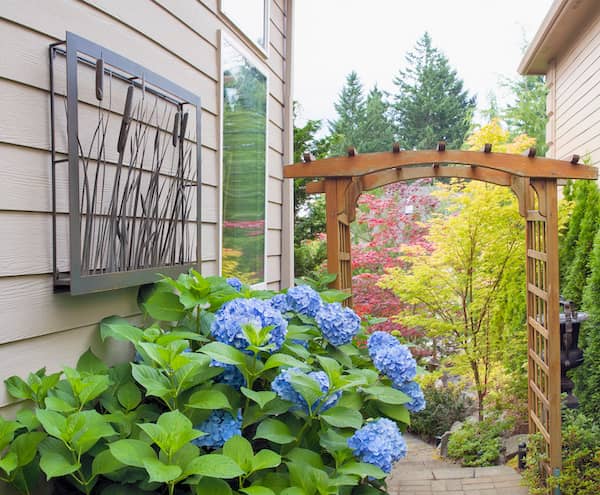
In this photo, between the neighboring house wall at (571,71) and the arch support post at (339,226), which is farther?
the neighboring house wall at (571,71)

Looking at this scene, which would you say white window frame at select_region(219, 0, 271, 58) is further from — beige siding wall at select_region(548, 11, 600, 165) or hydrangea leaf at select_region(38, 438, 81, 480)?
beige siding wall at select_region(548, 11, 600, 165)

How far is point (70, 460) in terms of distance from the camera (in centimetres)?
113

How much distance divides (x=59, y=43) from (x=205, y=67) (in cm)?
102

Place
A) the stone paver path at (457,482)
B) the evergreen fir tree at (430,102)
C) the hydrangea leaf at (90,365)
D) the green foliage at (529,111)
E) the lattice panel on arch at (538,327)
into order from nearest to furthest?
the hydrangea leaf at (90,365) < the lattice panel on arch at (538,327) < the stone paver path at (457,482) < the green foliage at (529,111) < the evergreen fir tree at (430,102)

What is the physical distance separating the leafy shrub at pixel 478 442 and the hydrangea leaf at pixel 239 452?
411 cm

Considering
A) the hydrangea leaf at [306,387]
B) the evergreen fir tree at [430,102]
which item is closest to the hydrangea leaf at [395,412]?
the hydrangea leaf at [306,387]

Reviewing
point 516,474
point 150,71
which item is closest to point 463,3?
point 516,474

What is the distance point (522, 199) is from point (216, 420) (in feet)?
9.93

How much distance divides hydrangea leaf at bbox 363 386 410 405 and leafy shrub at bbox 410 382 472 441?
4.62 metres

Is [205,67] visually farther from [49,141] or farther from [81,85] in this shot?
[49,141]

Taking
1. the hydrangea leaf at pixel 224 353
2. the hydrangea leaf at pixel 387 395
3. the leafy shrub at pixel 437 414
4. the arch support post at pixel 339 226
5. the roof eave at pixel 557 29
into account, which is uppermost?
the roof eave at pixel 557 29

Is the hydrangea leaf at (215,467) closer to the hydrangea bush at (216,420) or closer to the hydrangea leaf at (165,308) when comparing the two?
the hydrangea bush at (216,420)

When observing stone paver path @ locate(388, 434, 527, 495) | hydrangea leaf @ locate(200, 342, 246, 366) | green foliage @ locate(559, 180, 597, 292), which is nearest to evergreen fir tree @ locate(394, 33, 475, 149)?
green foliage @ locate(559, 180, 597, 292)

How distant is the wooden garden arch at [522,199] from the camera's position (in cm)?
329
